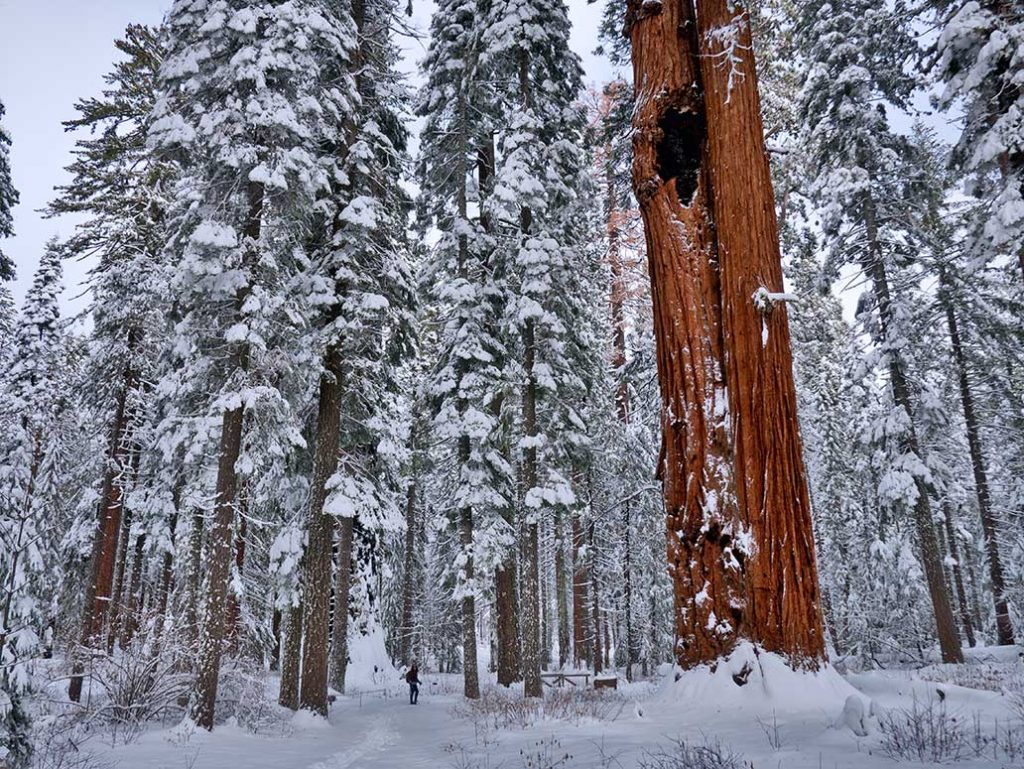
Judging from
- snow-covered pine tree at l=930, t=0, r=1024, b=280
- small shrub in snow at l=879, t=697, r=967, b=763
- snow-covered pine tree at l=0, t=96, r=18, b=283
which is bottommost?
small shrub in snow at l=879, t=697, r=967, b=763

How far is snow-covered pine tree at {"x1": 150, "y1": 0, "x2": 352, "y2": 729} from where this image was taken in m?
10.9

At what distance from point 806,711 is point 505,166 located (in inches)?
524

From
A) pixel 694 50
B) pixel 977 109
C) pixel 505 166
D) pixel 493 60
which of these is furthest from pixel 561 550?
pixel 694 50

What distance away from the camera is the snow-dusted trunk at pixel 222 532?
1010 centimetres

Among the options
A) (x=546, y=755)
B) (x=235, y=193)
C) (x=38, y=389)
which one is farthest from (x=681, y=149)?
(x=38, y=389)

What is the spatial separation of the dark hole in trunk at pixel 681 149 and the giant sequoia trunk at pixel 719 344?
0.01 m

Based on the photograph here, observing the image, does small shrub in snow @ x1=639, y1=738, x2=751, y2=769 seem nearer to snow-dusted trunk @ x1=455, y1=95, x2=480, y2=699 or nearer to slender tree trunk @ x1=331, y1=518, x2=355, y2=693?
snow-dusted trunk @ x1=455, y1=95, x2=480, y2=699

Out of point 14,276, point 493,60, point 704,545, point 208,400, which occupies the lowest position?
point 704,545

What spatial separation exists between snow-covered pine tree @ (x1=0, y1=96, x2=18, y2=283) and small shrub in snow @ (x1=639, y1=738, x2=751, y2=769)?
75.3 feet

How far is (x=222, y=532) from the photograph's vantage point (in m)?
10.9

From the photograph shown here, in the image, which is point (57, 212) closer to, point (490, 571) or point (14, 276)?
point (14, 276)

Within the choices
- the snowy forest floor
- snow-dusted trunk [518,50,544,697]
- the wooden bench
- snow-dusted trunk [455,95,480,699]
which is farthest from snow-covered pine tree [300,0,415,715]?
the wooden bench

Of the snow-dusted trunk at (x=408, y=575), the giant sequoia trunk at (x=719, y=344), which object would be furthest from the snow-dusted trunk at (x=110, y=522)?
the giant sequoia trunk at (x=719, y=344)

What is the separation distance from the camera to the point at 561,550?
78.3ft
